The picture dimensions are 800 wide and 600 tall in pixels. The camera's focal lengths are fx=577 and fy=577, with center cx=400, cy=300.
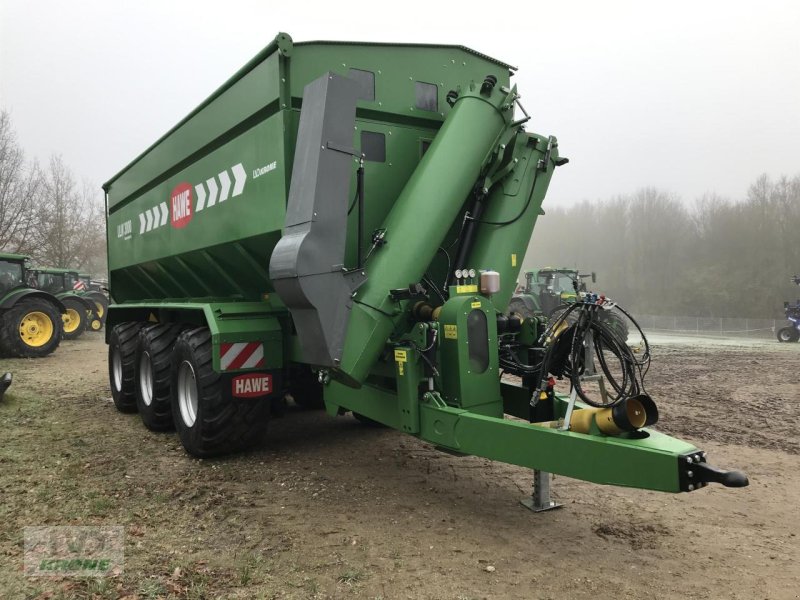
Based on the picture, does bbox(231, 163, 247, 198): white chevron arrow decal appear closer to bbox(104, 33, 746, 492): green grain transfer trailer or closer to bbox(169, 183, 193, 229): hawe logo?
bbox(104, 33, 746, 492): green grain transfer trailer

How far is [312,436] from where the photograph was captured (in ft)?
18.2

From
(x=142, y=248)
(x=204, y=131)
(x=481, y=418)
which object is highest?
(x=204, y=131)

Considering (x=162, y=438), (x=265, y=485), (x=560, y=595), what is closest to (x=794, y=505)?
(x=560, y=595)

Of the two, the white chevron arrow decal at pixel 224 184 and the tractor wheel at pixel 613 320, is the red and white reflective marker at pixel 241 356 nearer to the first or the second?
the white chevron arrow decal at pixel 224 184

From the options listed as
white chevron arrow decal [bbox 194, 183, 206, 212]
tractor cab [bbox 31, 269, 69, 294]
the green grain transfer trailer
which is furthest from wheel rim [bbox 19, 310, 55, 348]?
white chevron arrow decal [bbox 194, 183, 206, 212]

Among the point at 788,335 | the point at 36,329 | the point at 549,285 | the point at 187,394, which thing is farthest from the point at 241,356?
the point at 788,335

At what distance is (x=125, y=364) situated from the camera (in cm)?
658

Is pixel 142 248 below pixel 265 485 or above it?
above

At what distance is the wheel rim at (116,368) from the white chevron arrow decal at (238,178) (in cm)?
334

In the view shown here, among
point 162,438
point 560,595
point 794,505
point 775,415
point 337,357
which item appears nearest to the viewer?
point 560,595

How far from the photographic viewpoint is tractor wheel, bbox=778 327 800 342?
17.6 meters

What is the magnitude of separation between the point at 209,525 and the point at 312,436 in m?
2.15

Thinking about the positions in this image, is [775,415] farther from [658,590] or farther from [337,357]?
[337,357]

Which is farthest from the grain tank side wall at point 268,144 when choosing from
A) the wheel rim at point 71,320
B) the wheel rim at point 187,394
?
the wheel rim at point 71,320
